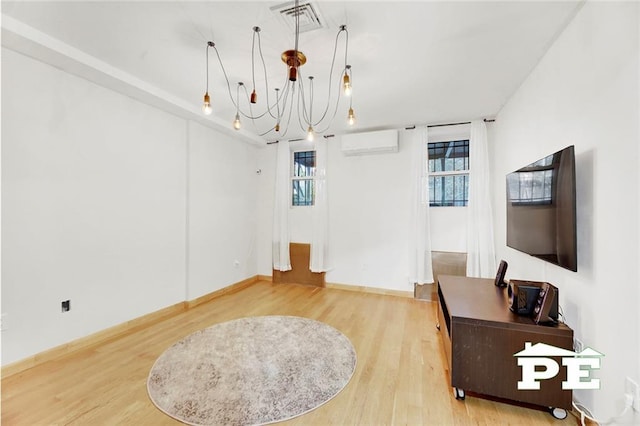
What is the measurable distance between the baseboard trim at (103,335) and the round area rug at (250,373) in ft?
2.48

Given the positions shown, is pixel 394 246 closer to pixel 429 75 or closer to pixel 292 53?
pixel 429 75

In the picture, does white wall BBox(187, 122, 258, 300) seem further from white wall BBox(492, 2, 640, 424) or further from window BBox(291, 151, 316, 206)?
white wall BBox(492, 2, 640, 424)

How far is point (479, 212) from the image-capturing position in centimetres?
366

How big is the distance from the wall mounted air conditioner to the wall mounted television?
1.87 meters

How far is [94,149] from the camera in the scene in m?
2.70

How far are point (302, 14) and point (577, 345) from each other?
288cm

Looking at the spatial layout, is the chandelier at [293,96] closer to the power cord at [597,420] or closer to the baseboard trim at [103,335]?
the power cord at [597,420]

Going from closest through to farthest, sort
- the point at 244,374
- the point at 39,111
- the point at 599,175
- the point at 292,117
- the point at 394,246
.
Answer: the point at 599,175 → the point at 244,374 → the point at 39,111 → the point at 292,117 → the point at 394,246

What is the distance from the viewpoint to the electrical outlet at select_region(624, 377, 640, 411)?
1.27 metres

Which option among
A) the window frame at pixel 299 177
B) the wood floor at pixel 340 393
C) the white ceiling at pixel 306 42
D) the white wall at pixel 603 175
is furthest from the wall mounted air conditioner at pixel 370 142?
the wood floor at pixel 340 393

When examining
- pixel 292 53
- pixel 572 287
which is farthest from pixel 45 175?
pixel 572 287

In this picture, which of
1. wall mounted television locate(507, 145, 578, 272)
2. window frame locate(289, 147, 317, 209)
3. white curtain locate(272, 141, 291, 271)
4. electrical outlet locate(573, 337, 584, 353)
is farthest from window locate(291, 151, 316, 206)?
electrical outlet locate(573, 337, 584, 353)

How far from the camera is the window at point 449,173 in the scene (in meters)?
4.00

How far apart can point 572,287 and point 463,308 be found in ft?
2.31
